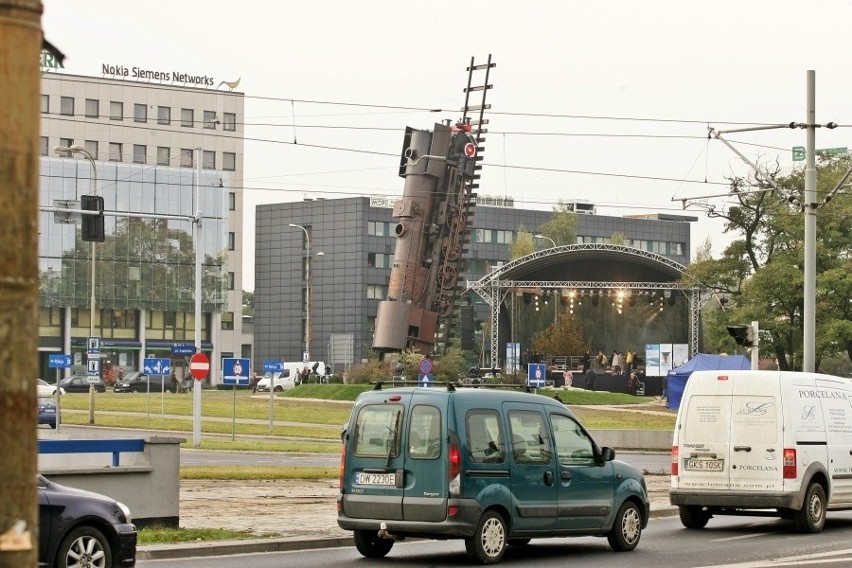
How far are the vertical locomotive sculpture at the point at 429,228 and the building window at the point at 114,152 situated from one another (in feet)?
182

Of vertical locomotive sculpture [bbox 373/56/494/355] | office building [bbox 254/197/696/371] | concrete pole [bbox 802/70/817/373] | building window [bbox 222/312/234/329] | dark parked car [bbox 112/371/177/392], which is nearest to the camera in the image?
concrete pole [bbox 802/70/817/373]

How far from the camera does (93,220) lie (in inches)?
1379

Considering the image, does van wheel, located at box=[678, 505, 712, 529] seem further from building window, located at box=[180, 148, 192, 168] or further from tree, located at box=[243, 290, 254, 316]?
tree, located at box=[243, 290, 254, 316]

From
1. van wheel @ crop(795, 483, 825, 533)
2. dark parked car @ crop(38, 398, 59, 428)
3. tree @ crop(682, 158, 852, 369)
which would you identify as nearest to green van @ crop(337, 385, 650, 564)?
van wheel @ crop(795, 483, 825, 533)

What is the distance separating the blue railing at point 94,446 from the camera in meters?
15.4

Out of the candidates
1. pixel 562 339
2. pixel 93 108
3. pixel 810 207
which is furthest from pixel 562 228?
pixel 810 207

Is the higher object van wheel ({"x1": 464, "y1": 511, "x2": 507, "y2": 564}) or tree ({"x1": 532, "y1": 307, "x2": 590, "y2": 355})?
tree ({"x1": 532, "y1": 307, "x2": 590, "y2": 355})

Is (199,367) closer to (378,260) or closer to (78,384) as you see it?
(78,384)

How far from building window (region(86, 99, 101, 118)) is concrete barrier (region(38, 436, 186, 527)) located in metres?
102

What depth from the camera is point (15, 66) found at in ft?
9.32

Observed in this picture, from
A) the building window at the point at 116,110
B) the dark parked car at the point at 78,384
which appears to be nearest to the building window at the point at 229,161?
the building window at the point at 116,110

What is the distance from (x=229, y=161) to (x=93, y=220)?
293ft

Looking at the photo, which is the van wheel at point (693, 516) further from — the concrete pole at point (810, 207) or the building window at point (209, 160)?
the building window at point (209, 160)

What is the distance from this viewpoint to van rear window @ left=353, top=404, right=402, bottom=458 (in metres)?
14.9
